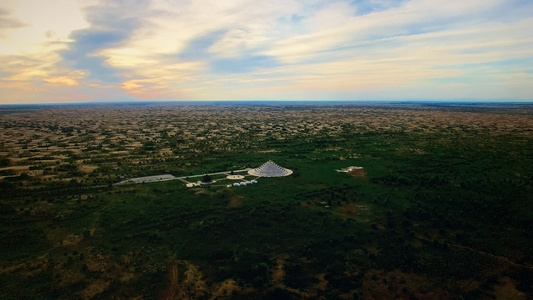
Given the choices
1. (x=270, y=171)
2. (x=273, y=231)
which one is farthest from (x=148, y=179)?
(x=273, y=231)

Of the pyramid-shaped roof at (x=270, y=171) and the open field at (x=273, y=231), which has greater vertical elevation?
the pyramid-shaped roof at (x=270, y=171)

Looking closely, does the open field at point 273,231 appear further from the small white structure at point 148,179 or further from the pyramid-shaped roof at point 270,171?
the pyramid-shaped roof at point 270,171

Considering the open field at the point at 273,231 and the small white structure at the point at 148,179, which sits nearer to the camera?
the open field at the point at 273,231

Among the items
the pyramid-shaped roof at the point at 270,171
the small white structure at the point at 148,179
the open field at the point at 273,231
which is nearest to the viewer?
the open field at the point at 273,231

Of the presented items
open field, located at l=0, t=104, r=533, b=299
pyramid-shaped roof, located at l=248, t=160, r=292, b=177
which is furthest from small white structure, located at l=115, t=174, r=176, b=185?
pyramid-shaped roof, located at l=248, t=160, r=292, b=177

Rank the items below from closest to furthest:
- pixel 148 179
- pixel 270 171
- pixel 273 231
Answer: pixel 273 231 < pixel 148 179 < pixel 270 171

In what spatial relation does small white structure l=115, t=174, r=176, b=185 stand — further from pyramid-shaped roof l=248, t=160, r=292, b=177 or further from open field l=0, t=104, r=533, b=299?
pyramid-shaped roof l=248, t=160, r=292, b=177

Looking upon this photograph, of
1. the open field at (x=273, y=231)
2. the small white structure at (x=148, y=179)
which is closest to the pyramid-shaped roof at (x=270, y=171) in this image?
the open field at (x=273, y=231)

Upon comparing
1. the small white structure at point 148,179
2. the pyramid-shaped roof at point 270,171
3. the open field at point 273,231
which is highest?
the pyramid-shaped roof at point 270,171

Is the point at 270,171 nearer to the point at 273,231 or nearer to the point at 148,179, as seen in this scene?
the point at 148,179

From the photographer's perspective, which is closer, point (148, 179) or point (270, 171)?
point (148, 179)

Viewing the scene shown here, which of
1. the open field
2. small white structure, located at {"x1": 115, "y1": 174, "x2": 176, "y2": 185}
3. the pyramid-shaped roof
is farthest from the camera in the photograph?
the pyramid-shaped roof
